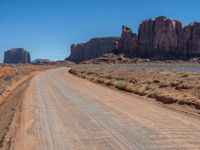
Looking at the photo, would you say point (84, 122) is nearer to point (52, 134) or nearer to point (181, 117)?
point (52, 134)

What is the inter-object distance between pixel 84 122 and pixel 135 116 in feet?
7.10

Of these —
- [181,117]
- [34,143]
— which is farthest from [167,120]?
[34,143]

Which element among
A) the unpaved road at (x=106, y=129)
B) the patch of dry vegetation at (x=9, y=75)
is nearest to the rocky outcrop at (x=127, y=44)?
the patch of dry vegetation at (x=9, y=75)

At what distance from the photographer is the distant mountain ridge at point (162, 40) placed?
15712 cm

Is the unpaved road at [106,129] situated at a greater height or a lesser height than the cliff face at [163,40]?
lesser

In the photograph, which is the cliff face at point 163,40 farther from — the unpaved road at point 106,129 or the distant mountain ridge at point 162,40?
the unpaved road at point 106,129

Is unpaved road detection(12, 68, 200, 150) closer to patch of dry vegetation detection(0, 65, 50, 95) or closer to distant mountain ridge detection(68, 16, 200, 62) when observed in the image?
patch of dry vegetation detection(0, 65, 50, 95)

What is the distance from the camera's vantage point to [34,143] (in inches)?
393

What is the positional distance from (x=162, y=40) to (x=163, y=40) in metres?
0.47

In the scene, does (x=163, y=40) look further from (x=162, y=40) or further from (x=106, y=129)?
(x=106, y=129)

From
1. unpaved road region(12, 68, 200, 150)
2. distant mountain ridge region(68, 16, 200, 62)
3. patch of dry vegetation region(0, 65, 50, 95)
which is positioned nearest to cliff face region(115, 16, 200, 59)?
distant mountain ridge region(68, 16, 200, 62)

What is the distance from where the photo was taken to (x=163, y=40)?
161125mm

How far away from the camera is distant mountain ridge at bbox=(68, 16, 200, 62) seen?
157125 mm

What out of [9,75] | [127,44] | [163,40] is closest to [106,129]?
[9,75]
